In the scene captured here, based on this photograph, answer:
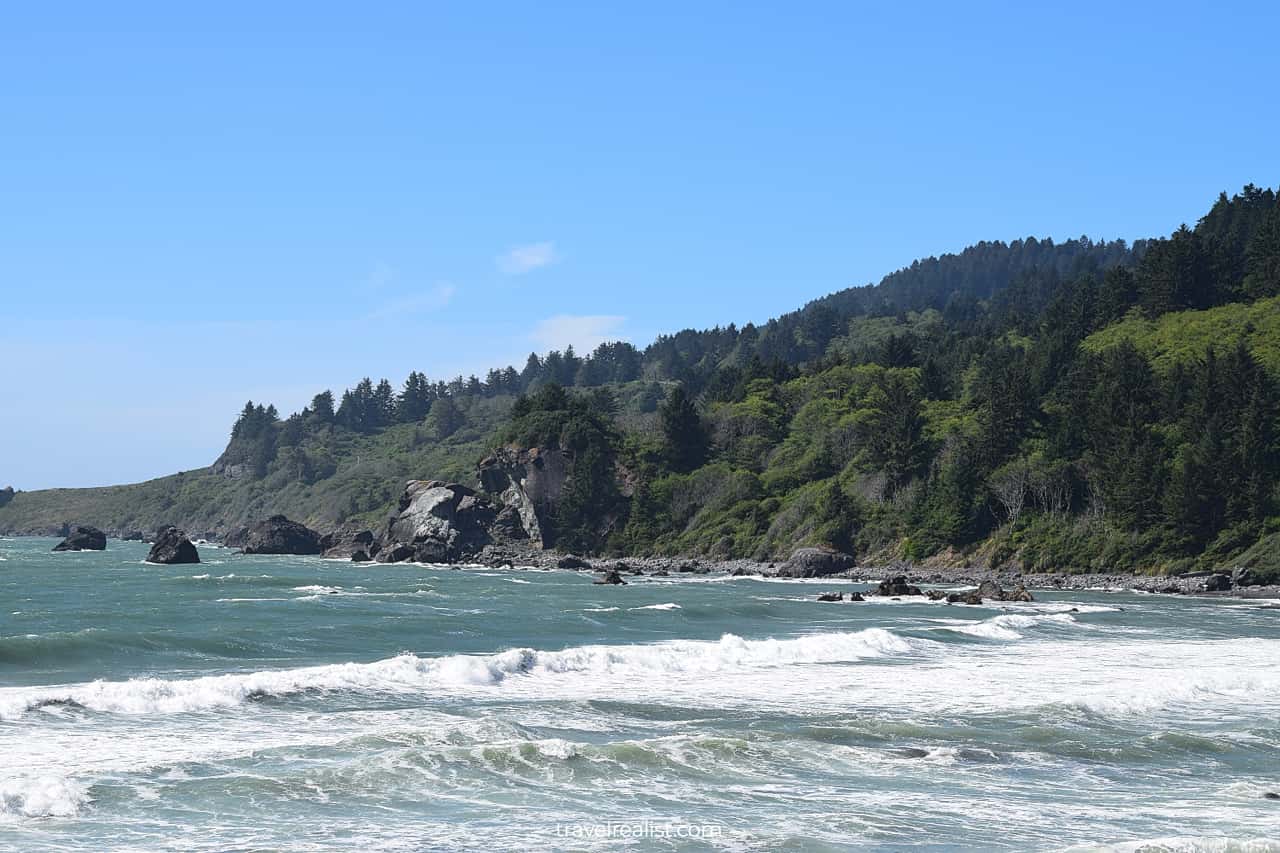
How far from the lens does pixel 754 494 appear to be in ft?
346

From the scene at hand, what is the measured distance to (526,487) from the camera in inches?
4481

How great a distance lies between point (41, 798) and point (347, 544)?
10077 centimetres

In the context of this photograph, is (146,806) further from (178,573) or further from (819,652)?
(178,573)

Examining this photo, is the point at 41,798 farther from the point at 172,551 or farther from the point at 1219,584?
the point at 172,551

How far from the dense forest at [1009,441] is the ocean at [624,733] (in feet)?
99.1

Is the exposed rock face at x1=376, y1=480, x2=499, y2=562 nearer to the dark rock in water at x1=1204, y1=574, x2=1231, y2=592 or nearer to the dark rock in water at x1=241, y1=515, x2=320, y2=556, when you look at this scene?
the dark rock in water at x1=241, y1=515, x2=320, y2=556

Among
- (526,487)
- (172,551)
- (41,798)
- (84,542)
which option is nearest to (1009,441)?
(526,487)

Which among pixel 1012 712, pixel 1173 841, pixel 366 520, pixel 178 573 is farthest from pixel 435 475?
pixel 1173 841

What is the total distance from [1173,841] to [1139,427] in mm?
67067

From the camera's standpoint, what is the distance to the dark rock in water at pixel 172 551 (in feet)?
300

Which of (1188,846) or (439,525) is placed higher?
(439,525)

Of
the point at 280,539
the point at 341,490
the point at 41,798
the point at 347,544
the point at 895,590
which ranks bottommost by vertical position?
the point at 41,798

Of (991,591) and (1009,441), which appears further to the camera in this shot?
(1009,441)

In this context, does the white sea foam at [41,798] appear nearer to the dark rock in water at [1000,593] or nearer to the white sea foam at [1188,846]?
the white sea foam at [1188,846]
